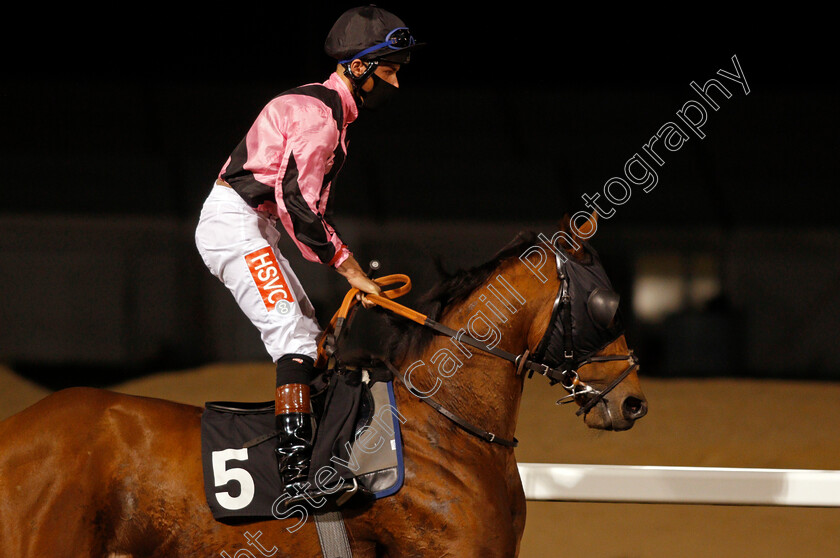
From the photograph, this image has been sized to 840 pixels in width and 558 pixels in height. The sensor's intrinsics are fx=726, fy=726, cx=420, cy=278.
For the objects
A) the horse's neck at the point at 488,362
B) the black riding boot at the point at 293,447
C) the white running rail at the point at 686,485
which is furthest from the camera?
the white running rail at the point at 686,485

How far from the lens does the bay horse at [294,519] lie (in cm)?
192

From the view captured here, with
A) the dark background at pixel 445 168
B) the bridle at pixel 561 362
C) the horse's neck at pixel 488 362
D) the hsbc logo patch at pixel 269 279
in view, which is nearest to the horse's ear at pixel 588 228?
the bridle at pixel 561 362

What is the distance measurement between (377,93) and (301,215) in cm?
52

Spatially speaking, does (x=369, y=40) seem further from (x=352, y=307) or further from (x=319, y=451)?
(x=319, y=451)

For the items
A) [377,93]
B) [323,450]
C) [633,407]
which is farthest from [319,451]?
[377,93]

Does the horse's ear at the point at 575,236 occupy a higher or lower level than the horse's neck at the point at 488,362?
higher

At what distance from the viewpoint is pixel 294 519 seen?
6.36 feet

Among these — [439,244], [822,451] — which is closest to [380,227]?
[439,244]

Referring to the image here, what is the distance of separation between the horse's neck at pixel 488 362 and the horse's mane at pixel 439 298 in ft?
0.24

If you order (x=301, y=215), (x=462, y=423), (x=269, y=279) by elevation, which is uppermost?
(x=301, y=215)

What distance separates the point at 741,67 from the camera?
22.0 feet

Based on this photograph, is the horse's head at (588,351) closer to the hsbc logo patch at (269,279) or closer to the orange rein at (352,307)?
the orange rein at (352,307)

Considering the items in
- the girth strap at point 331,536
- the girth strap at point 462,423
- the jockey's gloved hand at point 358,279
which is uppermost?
the jockey's gloved hand at point 358,279

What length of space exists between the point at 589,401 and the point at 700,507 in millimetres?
2727
